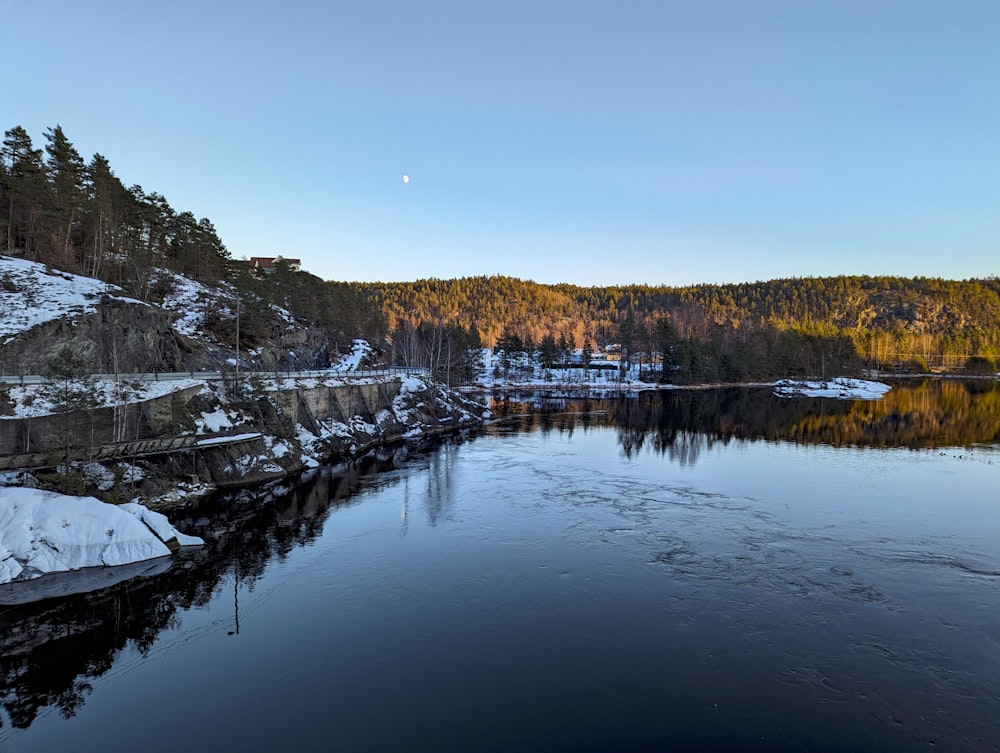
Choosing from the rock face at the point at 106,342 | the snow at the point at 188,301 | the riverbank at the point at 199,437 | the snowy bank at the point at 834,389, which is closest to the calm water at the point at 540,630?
the riverbank at the point at 199,437

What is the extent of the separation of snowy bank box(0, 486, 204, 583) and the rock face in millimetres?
11623

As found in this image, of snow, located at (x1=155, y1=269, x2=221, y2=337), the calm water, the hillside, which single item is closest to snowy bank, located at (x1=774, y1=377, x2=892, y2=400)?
the calm water

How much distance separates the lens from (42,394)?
1199 inches

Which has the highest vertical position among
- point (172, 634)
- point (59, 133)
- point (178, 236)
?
point (59, 133)

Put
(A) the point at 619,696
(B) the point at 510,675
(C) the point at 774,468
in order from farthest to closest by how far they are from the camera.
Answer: (C) the point at 774,468, (B) the point at 510,675, (A) the point at 619,696

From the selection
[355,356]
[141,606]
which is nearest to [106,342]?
[141,606]

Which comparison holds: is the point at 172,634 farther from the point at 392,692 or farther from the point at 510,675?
the point at 510,675

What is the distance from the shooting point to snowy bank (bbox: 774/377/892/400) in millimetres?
113625

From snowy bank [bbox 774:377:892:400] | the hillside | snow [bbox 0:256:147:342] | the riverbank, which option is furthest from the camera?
snowy bank [bbox 774:377:892:400]

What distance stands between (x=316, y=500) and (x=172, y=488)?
8.04 metres

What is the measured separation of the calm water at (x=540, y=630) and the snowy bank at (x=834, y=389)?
8673 cm

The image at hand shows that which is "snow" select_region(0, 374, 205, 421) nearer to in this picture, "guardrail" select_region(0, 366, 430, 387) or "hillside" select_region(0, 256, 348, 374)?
"guardrail" select_region(0, 366, 430, 387)

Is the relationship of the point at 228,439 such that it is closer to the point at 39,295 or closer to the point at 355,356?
the point at 39,295

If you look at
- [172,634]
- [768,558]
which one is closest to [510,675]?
[172,634]
